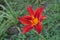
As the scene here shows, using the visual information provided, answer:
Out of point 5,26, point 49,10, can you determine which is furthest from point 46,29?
point 5,26

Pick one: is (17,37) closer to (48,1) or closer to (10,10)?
(10,10)

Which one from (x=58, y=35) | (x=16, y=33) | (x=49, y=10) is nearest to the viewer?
(x=58, y=35)

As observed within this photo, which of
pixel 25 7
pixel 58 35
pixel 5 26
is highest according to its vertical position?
pixel 25 7

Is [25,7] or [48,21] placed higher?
[25,7]

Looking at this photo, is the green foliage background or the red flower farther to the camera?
the green foliage background

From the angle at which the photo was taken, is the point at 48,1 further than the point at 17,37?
Yes

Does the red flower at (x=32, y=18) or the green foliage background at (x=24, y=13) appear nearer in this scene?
the red flower at (x=32, y=18)

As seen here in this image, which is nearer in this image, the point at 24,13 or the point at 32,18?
the point at 32,18

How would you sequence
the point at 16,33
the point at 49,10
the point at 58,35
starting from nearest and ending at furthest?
1. the point at 58,35
2. the point at 16,33
3. the point at 49,10
